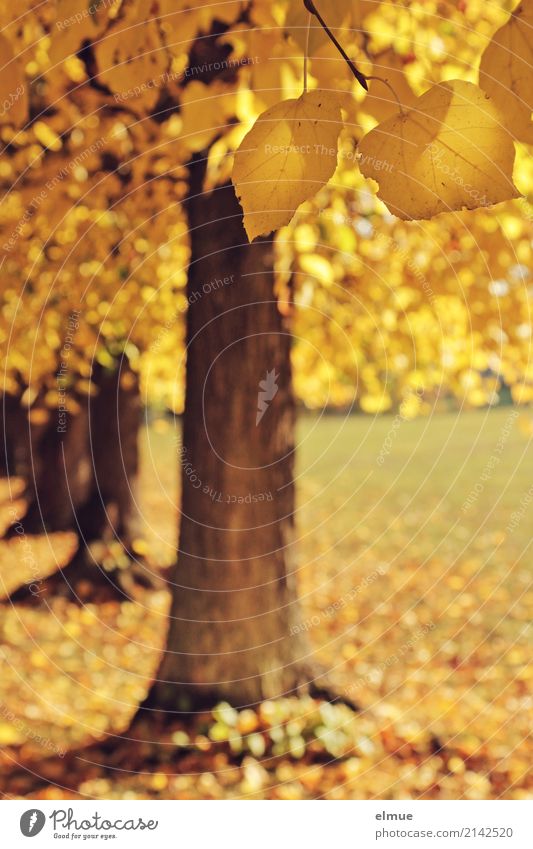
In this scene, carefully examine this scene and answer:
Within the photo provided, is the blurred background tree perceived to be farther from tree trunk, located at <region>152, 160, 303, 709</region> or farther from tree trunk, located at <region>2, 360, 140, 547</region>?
tree trunk, located at <region>2, 360, 140, 547</region>

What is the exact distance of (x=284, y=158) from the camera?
4.55 feet

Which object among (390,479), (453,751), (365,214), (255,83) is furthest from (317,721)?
(390,479)

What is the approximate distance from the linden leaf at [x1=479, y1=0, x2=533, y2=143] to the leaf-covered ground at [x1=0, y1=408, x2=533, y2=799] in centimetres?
420

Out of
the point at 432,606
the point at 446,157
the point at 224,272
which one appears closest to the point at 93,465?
the point at 432,606

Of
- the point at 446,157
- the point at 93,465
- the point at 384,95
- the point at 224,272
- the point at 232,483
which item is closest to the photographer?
the point at 446,157

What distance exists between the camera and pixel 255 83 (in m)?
2.06

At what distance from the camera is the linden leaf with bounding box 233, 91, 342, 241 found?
1.36 metres

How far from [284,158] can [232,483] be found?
145 inches

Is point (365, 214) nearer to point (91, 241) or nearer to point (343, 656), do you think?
point (91, 241)

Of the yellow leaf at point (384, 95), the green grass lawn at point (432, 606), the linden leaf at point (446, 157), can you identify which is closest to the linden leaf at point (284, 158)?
the linden leaf at point (446, 157)

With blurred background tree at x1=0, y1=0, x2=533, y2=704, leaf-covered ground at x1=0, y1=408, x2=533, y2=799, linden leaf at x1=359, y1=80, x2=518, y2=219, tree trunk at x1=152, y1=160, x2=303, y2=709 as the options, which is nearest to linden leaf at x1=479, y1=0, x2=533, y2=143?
linden leaf at x1=359, y1=80, x2=518, y2=219

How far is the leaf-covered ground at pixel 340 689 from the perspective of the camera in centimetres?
486

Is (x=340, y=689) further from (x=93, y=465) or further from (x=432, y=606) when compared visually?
(x=93, y=465)

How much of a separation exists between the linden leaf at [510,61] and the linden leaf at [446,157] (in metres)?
0.11
